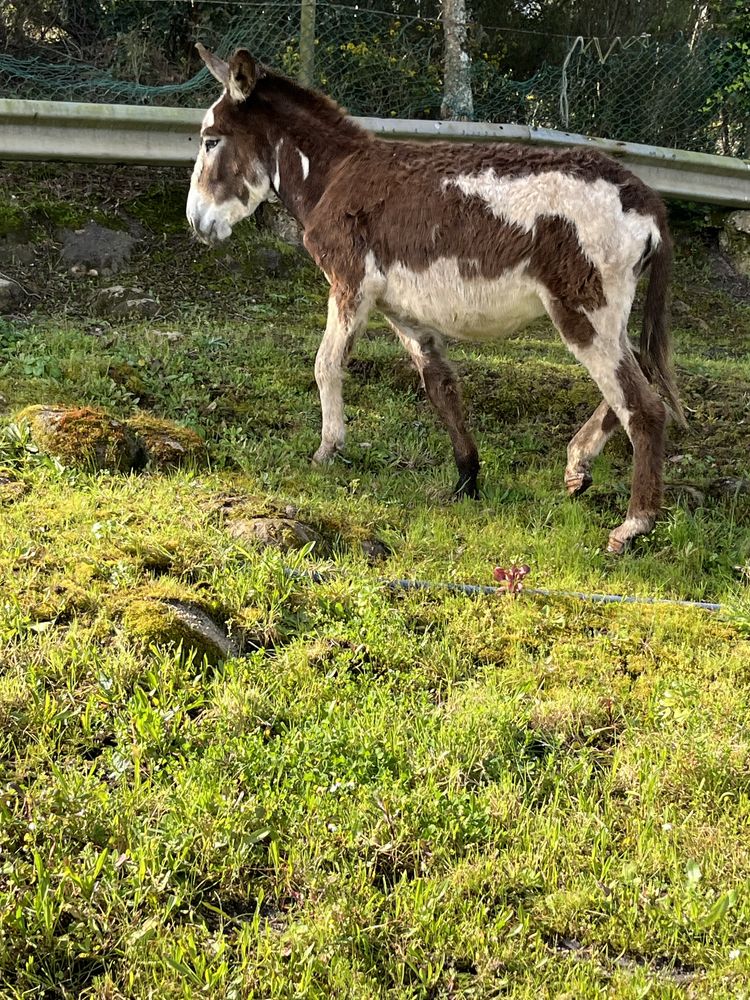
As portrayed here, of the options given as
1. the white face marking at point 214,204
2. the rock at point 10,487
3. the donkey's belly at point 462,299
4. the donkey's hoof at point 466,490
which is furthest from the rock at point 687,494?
the rock at point 10,487

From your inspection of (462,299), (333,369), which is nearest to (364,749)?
(462,299)

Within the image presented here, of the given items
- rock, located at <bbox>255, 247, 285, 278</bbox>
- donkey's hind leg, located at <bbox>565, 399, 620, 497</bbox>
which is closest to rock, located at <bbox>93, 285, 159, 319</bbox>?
rock, located at <bbox>255, 247, 285, 278</bbox>

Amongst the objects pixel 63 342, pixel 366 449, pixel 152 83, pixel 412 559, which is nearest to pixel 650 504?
pixel 412 559

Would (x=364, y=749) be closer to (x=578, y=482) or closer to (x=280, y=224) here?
(x=578, y=482)

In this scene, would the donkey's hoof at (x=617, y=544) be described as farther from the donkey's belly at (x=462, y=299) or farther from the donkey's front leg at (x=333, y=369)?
the donkey's front leg at (x=333, y=369)

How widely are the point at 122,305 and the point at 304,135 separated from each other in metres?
3.00

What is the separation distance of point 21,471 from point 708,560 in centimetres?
335

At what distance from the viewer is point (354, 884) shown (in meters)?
2.14

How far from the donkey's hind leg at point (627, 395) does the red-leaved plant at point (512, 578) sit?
100 cm

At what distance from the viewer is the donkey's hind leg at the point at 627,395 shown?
14.8 ft

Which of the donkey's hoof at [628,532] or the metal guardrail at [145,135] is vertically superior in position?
A: the metal guardrail at [145,135]

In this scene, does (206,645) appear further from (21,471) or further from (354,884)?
(21,471)

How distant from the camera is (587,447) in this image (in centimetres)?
507

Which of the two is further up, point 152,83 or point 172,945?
point 152,83
